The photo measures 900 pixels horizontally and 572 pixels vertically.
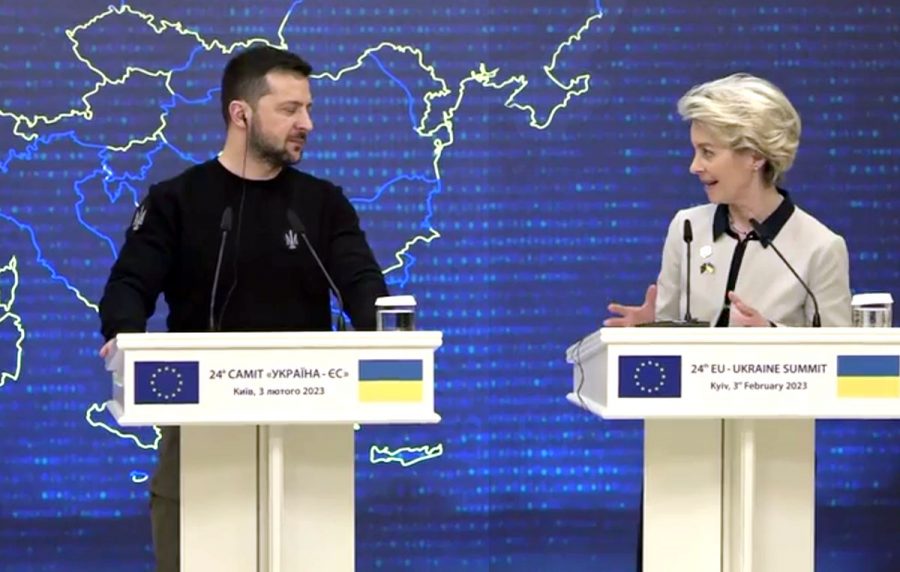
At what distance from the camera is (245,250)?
10.8 feet

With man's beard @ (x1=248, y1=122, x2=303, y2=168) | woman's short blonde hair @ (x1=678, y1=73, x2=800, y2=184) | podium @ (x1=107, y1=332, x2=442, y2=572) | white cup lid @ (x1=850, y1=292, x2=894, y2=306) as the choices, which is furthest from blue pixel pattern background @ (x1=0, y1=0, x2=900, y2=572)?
white cup lid @ (x1=850, y1=292, x2=894, y2=306)

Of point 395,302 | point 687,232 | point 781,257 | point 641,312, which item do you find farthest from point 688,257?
point 395,302

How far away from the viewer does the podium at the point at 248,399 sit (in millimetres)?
2615

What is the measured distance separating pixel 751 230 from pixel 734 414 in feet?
2.14

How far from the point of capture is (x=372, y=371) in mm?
2650

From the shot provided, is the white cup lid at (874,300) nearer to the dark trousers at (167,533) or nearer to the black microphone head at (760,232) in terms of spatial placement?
the black microphone head at (760,232)

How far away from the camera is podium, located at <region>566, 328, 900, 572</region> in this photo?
2607 mm

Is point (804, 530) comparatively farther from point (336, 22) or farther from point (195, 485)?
point (336, 22)

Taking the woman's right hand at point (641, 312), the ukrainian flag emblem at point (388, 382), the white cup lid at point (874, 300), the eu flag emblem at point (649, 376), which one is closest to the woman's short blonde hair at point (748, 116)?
the woman's right hand at point (641, 312)

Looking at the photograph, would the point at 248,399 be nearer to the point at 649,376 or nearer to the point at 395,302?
the point at 395,302

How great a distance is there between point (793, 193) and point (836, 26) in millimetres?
594

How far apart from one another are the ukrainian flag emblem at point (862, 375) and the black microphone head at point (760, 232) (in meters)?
0.47

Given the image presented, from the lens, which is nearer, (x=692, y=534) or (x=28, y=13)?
(x=692, y=534)

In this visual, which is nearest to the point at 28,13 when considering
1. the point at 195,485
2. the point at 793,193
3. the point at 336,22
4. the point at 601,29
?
the point at 336,22
